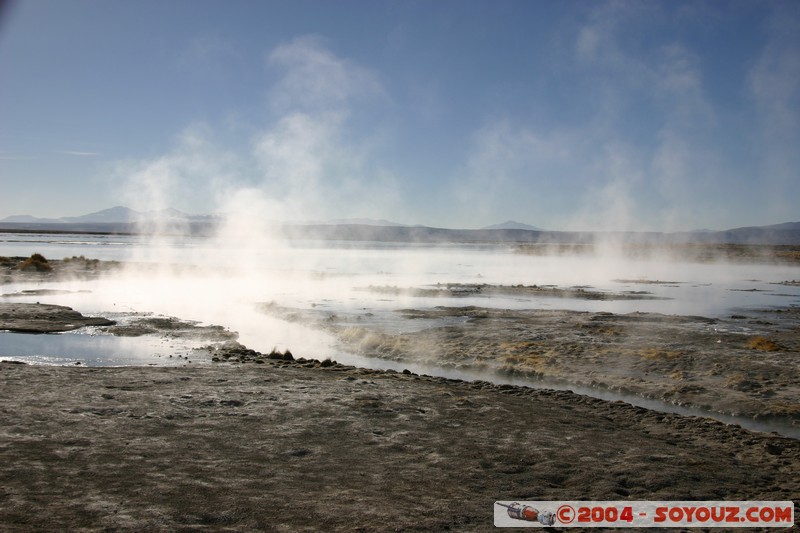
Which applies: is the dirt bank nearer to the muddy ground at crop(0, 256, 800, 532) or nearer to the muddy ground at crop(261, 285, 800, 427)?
the muddy ground at crop(0, 256, 800, 532)

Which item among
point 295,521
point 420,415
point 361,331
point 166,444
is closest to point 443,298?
point 361,331

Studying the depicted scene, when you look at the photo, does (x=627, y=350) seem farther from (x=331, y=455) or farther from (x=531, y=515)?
(x=531, y=515)

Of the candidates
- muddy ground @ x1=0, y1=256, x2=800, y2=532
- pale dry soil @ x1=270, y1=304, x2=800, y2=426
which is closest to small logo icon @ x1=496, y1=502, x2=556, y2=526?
muddy ground @ x1=0, y1=256, x2=800, y2=532

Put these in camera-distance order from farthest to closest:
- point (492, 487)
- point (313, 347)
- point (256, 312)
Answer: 1. point (256, 312)
2. point (313, 347)
3. point (492, 487)

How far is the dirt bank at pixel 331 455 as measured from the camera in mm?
6254

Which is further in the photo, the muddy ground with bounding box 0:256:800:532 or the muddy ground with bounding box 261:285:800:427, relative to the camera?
the muddy ground with bounding box 261:285:800:427

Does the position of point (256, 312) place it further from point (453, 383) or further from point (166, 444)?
point (166, 444)

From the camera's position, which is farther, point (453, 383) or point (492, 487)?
point (453, 383)

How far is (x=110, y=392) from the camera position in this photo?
11.1 m

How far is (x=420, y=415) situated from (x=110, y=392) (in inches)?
Result: 218

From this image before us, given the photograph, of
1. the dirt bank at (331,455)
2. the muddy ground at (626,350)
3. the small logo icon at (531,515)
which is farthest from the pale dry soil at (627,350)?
the small logo icon at (531,515)

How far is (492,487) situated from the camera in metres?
7.10

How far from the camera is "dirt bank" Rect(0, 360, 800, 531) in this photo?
6.25 metres

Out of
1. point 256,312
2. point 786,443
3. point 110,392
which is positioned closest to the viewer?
point 786,443
